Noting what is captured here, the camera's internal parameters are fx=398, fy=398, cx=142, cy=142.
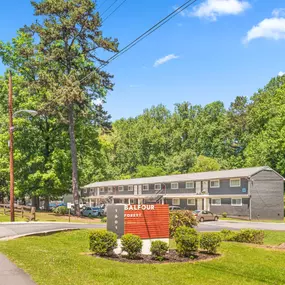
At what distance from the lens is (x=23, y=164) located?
43.5 meters

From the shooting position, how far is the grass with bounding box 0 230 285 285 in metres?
10.5

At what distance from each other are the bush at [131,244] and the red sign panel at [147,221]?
0.94 m

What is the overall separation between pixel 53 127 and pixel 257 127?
51.1 metres

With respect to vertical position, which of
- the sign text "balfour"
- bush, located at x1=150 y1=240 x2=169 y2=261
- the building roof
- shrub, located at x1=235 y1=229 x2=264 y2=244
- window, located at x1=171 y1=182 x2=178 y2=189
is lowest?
shrub, located at x1=235 y1=229 x2=264 y2=244

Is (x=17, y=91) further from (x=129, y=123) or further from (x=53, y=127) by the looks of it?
(x=129, y=123)

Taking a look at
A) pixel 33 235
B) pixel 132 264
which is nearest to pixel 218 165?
pixel 33 235

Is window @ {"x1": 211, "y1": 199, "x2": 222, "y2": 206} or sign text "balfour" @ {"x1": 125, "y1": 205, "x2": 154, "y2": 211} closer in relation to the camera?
sign text "balfour" @ {"x1": 125, "y1": 205, "x2": 154, "y2": 211}

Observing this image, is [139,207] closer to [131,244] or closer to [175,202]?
[131,244]

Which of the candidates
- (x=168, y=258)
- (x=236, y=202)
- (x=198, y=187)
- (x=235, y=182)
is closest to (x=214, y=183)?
(x=198, y=187)

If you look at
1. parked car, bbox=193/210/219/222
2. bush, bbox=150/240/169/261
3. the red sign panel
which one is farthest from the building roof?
bush, bbox=150/240/169/261

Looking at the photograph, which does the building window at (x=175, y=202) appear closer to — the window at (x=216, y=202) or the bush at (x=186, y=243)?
the window at (x=216, y=202)

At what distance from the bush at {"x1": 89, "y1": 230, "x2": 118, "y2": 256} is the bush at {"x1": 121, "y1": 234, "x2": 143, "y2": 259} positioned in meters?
0.37

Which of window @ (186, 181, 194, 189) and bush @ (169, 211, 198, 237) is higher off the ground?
window @ (186, 181, 194, 189)

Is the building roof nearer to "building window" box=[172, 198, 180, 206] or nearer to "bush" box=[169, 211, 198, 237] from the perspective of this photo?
"building window" box=[172, 198, 180, 206]
